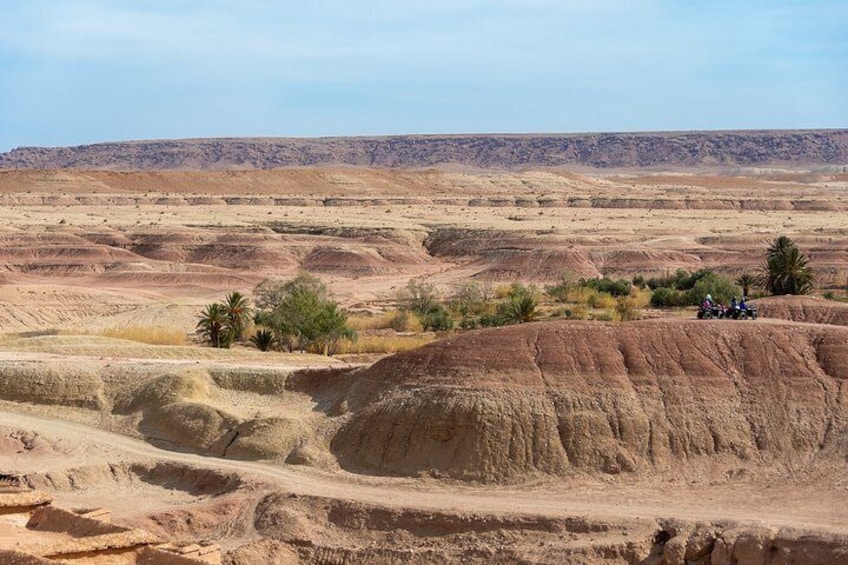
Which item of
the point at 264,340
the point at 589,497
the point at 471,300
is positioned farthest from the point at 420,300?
the point at 589,497

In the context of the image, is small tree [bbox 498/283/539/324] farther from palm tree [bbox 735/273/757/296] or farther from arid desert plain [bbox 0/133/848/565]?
palm tree [bbox 735/273/757/296]

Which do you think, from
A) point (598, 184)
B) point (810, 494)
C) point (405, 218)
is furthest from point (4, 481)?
point (598, 184)

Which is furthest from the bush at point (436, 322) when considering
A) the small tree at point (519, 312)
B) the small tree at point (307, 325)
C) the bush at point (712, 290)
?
the bush at point (712, 290)

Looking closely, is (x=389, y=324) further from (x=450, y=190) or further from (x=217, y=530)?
(x=450, y=190)

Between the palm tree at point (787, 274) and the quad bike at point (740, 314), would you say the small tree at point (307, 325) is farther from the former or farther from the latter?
Answer: the palm tree at point (787, 274)

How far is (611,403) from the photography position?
1057 inches

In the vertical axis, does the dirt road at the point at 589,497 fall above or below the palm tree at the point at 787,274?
below

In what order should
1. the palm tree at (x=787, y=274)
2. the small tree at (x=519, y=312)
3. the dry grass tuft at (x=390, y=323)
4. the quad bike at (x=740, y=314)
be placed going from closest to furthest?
the quad bike at (x=740, y=314) → the small tree at (x=519, y=312) → the dry grass tuft at (x=390, y=323) → the palm tree at (x=787, y=274)

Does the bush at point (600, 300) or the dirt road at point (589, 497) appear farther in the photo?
the bush at point (600, 300)

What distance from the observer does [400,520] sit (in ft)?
80.4

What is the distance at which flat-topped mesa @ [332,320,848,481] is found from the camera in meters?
26.0

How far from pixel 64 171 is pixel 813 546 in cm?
11533

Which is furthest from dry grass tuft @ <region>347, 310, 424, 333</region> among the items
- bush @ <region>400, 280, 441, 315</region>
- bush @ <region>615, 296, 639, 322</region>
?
bush @ <region>615, 296, 639, 322</region>

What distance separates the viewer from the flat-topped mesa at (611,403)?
26.0 metres
